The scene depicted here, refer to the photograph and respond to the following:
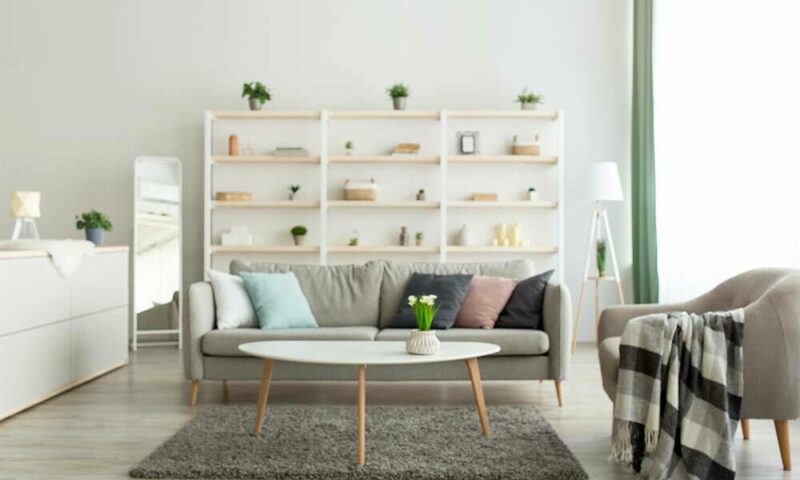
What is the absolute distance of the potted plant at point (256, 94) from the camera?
717cm

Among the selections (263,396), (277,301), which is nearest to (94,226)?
(277,301)

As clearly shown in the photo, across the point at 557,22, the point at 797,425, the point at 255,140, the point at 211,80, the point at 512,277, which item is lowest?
the point at 797,425

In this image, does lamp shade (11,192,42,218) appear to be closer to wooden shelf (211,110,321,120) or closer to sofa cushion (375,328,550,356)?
wooden shelf (211,110,321,120)

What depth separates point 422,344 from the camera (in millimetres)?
3836

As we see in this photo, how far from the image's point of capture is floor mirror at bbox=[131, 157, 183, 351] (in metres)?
7.30

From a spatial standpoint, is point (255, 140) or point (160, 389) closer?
point (160, 389)

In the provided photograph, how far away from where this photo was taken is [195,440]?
3891 mm

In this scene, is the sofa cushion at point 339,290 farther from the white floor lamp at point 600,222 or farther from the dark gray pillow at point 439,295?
the white floor lamp at point 600,222

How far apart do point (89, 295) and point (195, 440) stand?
6.98 feet

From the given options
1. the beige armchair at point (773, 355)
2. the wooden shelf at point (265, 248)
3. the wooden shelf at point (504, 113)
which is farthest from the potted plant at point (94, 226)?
the beige armchair at point (773, 355)

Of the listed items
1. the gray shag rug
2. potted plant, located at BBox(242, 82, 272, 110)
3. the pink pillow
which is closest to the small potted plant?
potted plant, located at BBox(242, 82, 272, 110)

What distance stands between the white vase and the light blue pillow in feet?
4.68

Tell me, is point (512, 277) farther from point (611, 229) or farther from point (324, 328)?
point (611, 229)

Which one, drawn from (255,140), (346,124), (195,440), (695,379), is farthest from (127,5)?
(695,379)
